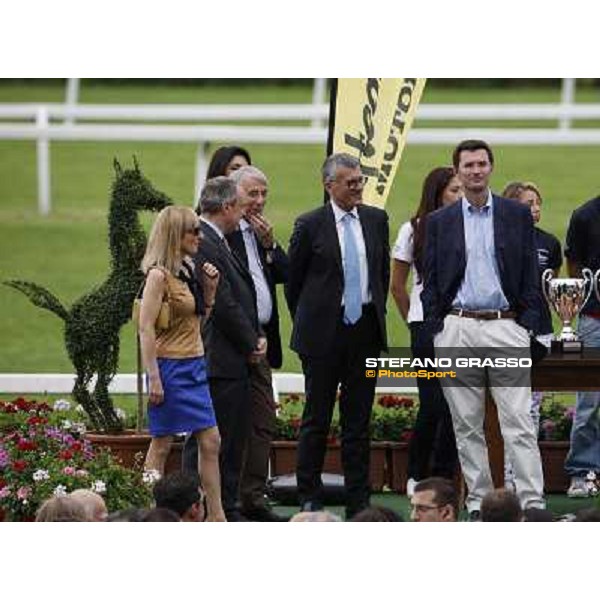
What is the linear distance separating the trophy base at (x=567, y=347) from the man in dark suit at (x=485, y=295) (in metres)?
0.38

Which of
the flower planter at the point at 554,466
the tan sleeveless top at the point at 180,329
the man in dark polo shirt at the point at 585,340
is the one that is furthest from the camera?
the flower planter at the point at 554,466

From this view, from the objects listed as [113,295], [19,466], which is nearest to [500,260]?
[113,295]

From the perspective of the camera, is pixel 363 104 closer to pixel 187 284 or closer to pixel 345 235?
pixel 345 235

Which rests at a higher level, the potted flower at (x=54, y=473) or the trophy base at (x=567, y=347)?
the trophy base at (x=567, y=347)

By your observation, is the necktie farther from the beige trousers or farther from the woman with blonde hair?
the woman with blonde hair

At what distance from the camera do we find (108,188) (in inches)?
971

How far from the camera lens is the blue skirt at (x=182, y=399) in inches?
383

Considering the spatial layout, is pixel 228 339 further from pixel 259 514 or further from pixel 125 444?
pixel 125 444

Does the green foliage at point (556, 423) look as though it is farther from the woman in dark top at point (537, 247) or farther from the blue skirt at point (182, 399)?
the blue skirt at point (182, 399)

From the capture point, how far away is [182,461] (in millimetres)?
10180

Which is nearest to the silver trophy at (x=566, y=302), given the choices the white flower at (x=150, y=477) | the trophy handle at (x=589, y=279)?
the trophy handle at (x=589, y=279)

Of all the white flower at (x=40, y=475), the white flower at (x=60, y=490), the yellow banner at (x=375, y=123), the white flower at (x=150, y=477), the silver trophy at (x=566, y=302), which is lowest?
the white flower at (x=60, y=490)

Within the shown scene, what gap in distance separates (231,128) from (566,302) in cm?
686
